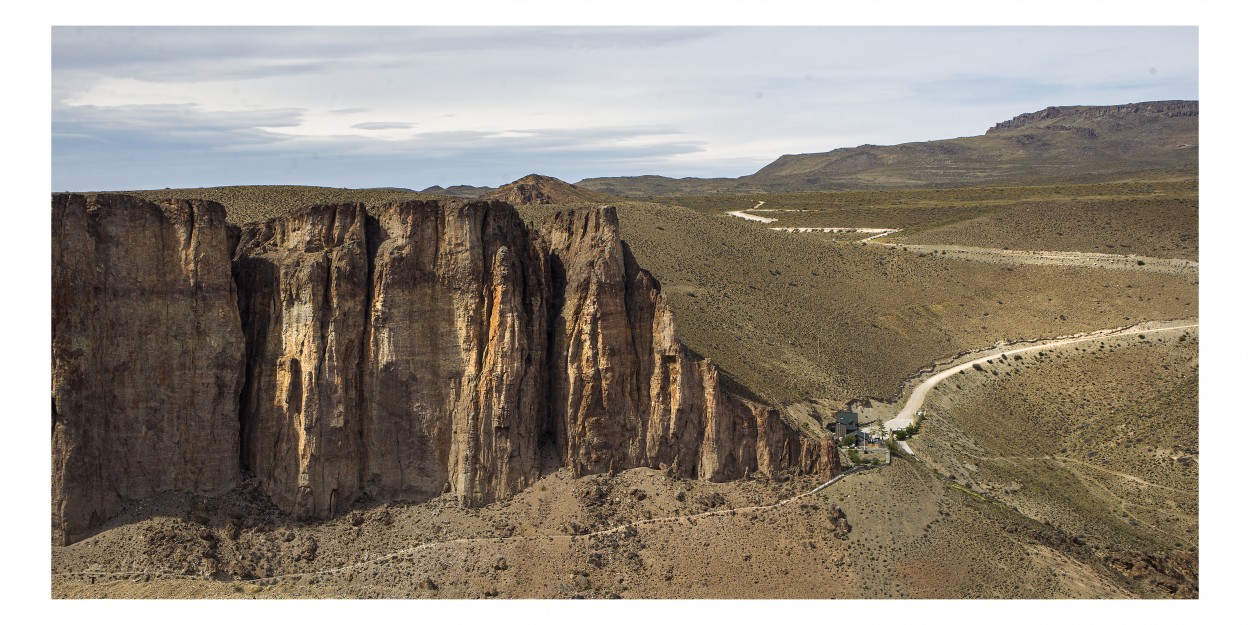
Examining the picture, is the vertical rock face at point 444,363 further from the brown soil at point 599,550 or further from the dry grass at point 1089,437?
the dry grass at point 1089,437

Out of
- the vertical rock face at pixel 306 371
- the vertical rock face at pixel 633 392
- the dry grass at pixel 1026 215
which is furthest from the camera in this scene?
the dry grass at pixel 1026 215

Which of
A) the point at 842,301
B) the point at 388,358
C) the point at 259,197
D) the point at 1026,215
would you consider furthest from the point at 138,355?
the point at 1026,215

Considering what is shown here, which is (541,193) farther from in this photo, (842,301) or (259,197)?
(842,301)

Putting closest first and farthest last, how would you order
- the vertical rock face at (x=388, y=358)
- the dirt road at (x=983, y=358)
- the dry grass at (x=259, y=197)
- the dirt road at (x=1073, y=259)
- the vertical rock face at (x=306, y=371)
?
the vertical rock face at (x=306, y=371), the vertical rock face at (x=388, y=358), the dirt road at (x=983, y=358), the dry grass at (x=259, y=197), the dirt road at (x=1073, y=259)

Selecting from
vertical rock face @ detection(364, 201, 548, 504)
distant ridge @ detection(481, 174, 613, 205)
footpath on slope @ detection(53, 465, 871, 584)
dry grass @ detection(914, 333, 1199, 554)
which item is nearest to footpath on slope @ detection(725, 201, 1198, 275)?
dry grass @ detection(914, 333, 1199, 554)

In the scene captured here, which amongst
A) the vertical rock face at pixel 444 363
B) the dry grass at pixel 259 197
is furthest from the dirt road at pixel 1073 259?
the vertical rock face at pixel 444 363

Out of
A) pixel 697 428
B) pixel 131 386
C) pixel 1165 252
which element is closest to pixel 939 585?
pixel 697 428
